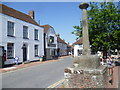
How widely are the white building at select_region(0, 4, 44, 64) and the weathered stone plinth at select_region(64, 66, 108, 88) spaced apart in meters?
11.5

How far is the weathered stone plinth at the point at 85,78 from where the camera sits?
192 inches

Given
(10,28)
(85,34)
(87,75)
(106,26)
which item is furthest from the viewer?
(10,28)

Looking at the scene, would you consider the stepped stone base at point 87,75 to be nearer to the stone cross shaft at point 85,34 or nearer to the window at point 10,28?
the stone cross shaft at point 85,34

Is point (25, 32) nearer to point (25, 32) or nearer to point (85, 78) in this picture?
point (25, 32)

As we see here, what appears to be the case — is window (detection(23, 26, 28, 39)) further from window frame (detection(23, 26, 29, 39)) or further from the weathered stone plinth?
the weathered stone plinth

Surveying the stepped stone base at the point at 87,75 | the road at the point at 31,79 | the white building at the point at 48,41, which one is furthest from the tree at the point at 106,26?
the white building at the point at 48,41

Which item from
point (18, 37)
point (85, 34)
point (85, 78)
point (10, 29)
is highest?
point (10, 29)

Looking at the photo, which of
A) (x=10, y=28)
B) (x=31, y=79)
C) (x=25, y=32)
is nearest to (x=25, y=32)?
(x=25, y=32)

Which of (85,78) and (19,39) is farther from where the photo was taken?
(19,39)

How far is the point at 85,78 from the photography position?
5.11 metres

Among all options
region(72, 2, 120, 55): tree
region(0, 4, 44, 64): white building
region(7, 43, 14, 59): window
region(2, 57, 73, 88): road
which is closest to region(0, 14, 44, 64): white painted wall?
region(0, 4, 44, 64): white building

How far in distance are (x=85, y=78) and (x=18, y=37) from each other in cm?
1402

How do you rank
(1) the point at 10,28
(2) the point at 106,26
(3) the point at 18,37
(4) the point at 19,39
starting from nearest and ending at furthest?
(2) the point at 106,26 < (1) the point at 10,28 < (3) the point at 18,37 < (4) the point at 19,39

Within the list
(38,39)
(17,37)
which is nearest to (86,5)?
(17,37)
